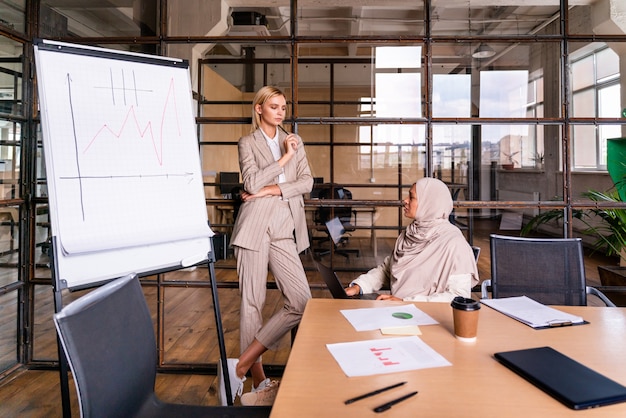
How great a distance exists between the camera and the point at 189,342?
118 inches

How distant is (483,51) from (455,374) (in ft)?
7.72

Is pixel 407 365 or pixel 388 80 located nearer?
pixel 407 365

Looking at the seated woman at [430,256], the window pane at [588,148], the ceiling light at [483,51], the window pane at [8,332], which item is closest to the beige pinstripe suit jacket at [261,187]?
the seated woman at [430,256]

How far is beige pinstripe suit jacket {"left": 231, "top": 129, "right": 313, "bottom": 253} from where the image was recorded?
219 centimetres

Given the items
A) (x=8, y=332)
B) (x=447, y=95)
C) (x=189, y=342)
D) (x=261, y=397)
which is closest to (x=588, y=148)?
(x=447, y=95)

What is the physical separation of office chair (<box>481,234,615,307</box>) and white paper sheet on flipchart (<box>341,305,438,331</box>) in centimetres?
72

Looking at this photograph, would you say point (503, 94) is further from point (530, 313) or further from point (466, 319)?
point (466, 319)

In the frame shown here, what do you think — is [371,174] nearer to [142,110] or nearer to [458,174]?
[458,174]

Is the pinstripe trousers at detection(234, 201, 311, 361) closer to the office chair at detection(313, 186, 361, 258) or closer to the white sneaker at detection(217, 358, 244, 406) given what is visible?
the white sneaker at detection(217, 358, 244, 406)

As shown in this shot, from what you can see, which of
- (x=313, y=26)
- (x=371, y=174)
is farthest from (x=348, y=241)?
(x=313, y=26)

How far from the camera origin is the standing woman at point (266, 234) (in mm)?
2205

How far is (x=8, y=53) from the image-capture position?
2.52 m

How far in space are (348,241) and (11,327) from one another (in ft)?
7.60

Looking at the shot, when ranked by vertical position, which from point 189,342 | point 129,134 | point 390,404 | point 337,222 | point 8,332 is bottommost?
point 189,342
